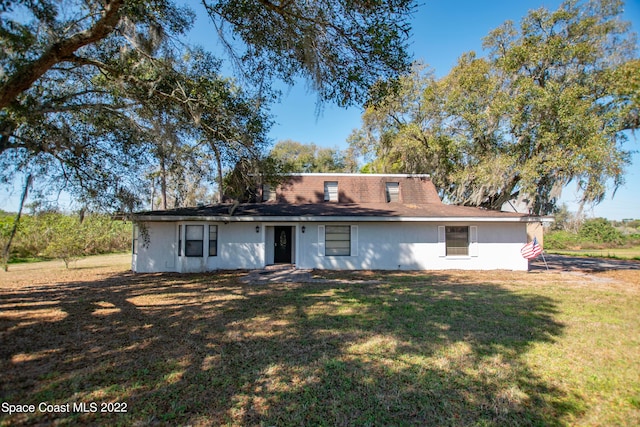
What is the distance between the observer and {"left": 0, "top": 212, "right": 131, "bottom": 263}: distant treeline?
8.45 metres

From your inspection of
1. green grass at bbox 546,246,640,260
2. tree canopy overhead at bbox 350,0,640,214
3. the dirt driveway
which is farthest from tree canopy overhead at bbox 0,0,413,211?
green grass at bbox 546,246,640,260

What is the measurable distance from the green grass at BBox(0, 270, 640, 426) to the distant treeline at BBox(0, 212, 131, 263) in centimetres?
209

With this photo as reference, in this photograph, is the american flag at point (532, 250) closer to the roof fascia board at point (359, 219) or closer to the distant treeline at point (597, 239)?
the roof fascia board at point (359, 219)

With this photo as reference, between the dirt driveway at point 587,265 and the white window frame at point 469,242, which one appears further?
the dirt driveway at point 587,265

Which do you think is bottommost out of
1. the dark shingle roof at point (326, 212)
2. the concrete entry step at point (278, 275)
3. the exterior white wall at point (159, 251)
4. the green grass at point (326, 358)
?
the concrete entry step at point (278, 275)

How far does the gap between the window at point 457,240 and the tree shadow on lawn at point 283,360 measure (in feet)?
19.8

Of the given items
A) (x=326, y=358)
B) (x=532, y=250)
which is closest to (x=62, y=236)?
(x=326, y=358)

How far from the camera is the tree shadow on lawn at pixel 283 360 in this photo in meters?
3.02

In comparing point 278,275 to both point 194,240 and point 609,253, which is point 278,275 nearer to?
point 194,240

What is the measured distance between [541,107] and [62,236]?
2089 centimetres

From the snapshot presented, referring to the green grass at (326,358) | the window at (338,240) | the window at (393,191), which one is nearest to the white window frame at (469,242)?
the window at (393,191)

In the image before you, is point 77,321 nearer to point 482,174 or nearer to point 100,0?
point 100,0

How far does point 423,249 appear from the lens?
44.7ft

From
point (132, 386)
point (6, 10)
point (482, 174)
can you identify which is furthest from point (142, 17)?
point (482, 174)
